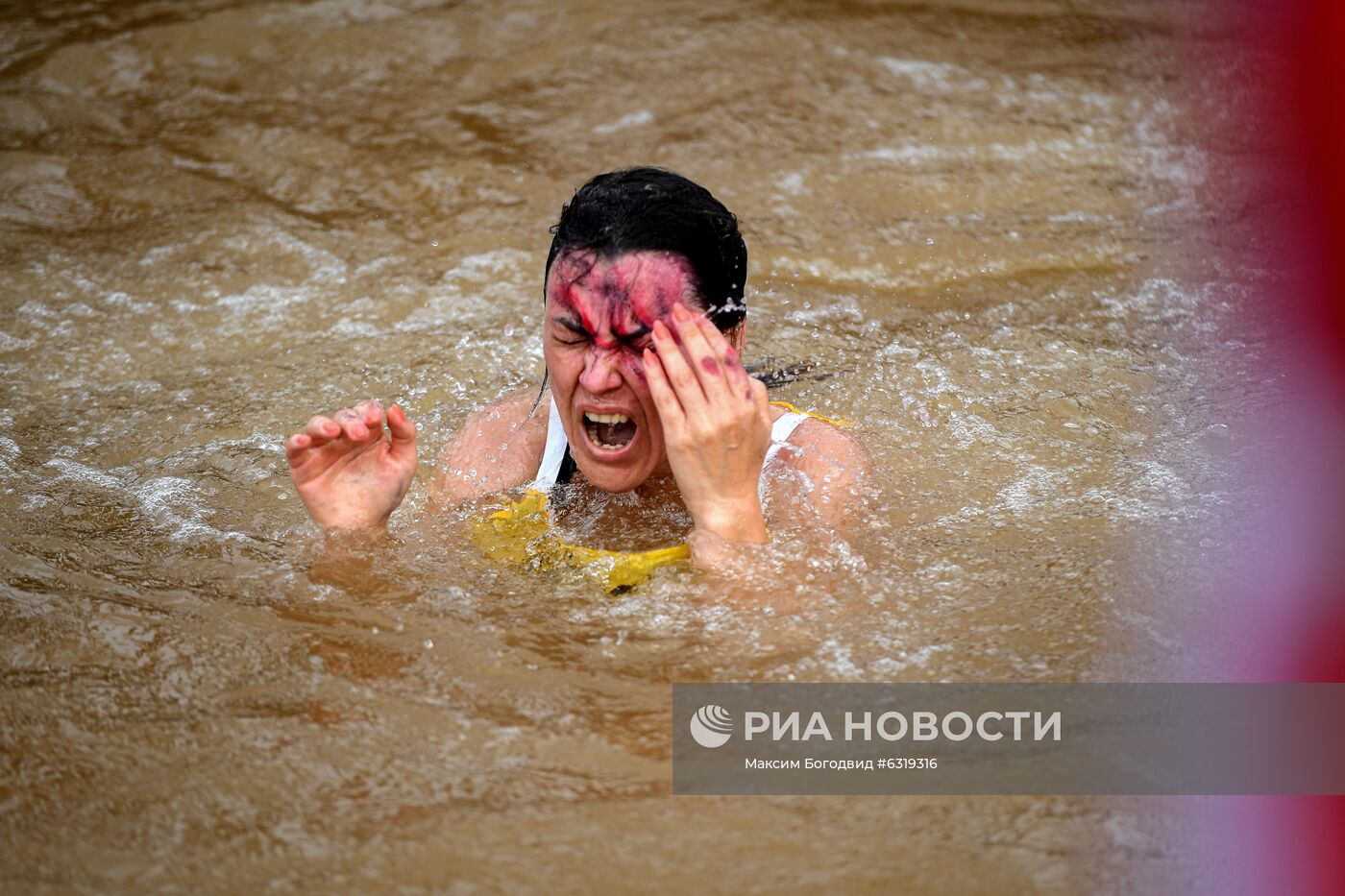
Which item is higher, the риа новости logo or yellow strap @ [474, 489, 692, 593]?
yellow strap @ [474, 489, 692, 593]

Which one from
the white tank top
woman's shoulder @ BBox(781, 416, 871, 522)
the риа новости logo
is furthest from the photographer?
the white tank top

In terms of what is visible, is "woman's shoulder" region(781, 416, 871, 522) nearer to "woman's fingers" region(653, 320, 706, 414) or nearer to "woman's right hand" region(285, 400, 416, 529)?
"woman's fingers" region(653, 320, 706, 414)

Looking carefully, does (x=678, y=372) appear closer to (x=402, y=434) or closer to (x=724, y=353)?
(x=724, y=353)

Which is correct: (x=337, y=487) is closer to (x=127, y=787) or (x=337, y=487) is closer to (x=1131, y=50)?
(x=127, y=787)

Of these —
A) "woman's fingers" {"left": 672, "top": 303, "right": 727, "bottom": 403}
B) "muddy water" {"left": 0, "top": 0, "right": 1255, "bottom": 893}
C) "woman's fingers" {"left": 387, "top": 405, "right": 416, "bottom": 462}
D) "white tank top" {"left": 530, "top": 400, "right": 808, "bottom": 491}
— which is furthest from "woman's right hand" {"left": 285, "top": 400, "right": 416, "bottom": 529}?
"woman's fingers" {"left": 672, "top": 303, "right": 727, "bottom": 403}

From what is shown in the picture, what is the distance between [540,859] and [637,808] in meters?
0.23

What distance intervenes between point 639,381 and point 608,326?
15 cm

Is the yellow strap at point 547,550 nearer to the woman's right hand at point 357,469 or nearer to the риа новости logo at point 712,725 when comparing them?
the woman's right hand at point 357,469

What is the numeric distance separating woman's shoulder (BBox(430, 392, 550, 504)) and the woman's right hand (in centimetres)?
41

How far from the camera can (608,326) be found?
3.14 m

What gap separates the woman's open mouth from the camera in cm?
329

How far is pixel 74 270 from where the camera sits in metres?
5.36

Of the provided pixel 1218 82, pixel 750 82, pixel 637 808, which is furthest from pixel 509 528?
pixel 1218 82

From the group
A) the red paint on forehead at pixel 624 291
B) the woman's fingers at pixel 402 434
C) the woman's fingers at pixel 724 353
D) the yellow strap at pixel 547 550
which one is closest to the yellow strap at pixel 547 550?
the yellow strap at pixel 547 550
